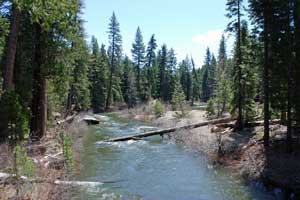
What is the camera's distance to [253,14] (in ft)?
54.0

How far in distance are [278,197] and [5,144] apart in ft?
31.0

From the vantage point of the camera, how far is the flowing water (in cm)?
1116

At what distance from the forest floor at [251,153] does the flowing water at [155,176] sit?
0.68 meters

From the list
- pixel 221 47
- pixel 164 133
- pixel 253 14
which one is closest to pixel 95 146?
pixel 164 133

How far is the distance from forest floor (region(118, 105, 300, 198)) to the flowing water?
0.68 meters

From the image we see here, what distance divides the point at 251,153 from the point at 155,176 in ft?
17.5

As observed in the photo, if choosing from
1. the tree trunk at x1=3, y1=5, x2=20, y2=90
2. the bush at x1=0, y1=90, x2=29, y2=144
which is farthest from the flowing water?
the tree trunk at x1=3, y1=5, x2=20, y2=90

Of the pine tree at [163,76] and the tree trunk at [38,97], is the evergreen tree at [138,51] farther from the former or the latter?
the tree trunk at [38,97]

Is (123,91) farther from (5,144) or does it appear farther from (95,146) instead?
(5,144)

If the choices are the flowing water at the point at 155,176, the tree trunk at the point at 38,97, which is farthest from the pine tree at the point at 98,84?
the tree trunk at the point at 38,97

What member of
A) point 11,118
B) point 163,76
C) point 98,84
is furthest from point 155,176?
point 163,76

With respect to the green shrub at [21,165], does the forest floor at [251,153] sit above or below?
below

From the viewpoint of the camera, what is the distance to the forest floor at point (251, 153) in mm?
12312

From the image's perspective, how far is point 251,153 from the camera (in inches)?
622
